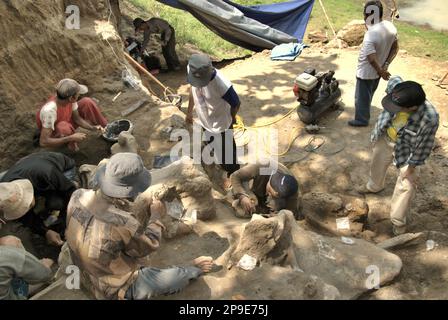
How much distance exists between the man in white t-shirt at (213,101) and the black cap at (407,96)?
180cm

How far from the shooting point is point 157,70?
989cm

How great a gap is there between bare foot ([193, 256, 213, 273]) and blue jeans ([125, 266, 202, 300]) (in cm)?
14

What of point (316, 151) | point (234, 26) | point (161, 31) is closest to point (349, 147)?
point (316, 151)

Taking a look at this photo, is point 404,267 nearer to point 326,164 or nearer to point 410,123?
point 410,123

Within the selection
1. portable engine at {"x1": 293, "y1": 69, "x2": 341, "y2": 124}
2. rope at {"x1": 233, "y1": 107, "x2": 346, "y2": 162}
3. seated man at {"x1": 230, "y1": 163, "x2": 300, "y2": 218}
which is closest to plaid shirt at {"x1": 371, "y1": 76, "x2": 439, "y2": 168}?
seated man at {"x1": 230, "y1": 163, "x2": 300, "y2": 218}

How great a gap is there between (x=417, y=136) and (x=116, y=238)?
309 cm

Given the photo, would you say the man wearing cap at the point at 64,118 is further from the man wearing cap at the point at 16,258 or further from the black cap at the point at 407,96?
the black cap at the point at 407,96

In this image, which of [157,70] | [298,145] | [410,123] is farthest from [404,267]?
[157,70]

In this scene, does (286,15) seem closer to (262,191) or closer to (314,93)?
(314,93)

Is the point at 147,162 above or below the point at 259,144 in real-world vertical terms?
above

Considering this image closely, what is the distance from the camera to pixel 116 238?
286 cm

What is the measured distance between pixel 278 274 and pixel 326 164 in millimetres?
3006

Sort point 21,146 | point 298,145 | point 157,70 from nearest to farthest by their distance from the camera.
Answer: point 21,146, point 298,145, point 157,70

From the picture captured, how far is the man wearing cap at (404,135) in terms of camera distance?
397 centimetres
